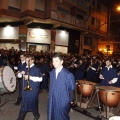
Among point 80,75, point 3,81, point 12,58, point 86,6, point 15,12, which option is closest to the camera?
point 3,81

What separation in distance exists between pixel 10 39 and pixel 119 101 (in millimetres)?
19318

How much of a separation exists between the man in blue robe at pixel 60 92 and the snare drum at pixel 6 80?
2380mm

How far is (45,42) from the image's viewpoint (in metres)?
25.5

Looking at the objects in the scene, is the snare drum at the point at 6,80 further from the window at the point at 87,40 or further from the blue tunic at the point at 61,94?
the window at the point at 87,40

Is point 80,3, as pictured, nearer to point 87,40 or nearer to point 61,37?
point 87,40

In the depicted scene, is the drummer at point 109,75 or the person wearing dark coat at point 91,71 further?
the person wearing dark coat at point 91,71

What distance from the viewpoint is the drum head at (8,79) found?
6.65m

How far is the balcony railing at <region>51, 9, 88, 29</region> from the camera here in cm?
2432

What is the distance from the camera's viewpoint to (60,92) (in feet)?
15.2

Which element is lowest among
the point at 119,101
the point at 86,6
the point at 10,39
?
the point at 119,101

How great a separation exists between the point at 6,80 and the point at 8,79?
0.15 metres

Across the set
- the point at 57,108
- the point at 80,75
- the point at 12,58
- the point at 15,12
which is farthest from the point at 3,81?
the point at 15,12

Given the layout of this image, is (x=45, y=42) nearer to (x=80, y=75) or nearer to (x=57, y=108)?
(x=80, y=75)

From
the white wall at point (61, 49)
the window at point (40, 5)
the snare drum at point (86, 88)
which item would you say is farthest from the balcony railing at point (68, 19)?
the snare drum at point (86, 88)
